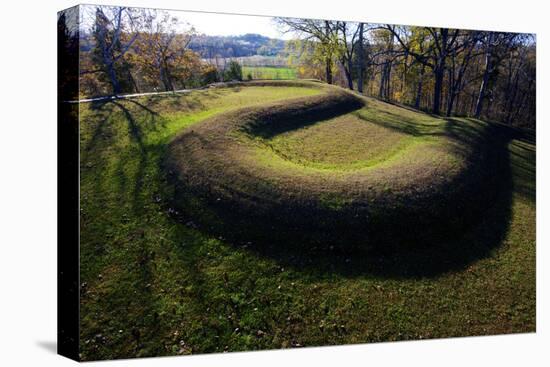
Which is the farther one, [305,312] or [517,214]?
[517,214]

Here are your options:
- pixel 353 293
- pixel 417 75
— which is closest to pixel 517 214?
pixel 417 75

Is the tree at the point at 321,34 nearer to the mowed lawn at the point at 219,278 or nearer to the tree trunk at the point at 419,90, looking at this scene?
the mowed lawn at the point at 219,278

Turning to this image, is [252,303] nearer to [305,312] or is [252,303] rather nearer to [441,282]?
[305,312]

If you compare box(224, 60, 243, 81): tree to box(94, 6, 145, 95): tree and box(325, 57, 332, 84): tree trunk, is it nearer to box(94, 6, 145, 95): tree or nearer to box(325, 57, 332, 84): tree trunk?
box(94, 6, 145, 95): tree

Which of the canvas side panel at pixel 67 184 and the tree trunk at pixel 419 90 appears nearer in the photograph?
the canvas side panel at pixel 67 184

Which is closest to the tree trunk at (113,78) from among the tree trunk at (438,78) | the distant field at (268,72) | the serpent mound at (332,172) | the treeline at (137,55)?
the treeline at (137,55)

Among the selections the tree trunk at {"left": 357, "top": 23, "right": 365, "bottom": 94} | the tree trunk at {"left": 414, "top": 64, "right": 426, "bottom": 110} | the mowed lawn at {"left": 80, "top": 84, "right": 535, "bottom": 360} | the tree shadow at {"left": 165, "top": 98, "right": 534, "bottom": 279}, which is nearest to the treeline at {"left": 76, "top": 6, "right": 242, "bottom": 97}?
the mowed lawn at {"left": 80, "top": 84, "right": 535, "bottom": 360}
